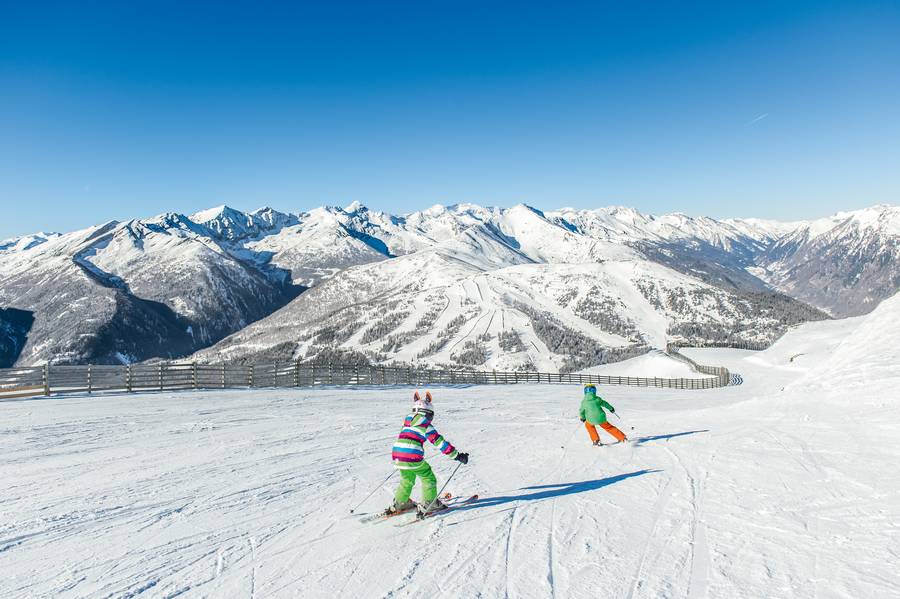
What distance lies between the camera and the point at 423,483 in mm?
7133

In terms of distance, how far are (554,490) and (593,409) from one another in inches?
167

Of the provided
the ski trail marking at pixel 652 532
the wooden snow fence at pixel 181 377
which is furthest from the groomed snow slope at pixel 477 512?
the wooden snow fence at pixel 181 377

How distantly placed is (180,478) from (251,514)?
114 inches

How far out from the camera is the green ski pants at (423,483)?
7.09 metres

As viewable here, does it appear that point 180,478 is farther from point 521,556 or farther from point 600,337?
point 600,337

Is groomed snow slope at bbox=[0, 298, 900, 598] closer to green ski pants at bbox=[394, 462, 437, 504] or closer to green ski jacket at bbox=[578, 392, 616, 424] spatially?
green ski pants at bbox=[394, 462, 437, 504]

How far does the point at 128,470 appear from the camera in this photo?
32.4 feet

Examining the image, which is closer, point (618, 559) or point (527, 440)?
point (618, 559)

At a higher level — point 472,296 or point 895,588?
point 472,296

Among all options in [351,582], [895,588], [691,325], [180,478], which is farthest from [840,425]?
[691,325]

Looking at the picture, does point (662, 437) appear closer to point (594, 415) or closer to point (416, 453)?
point (594, 415)

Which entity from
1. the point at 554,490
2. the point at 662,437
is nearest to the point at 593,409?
the point at 662,437

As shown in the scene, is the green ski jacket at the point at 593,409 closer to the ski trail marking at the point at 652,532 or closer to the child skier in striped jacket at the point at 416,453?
the ski trail marking at the point at 652,532

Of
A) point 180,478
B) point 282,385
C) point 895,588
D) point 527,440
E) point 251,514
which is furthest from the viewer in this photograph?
point 282,385
